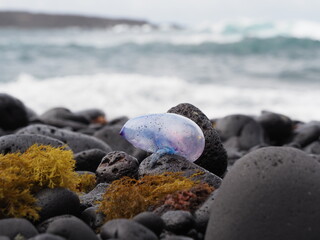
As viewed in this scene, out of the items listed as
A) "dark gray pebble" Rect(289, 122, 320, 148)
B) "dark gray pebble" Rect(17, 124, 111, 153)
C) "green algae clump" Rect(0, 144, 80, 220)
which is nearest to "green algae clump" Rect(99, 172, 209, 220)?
"green algae clump" Rect(0, 144, 80, 220)

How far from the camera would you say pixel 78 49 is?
2870 cm

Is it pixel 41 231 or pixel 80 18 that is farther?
pixel 80 18

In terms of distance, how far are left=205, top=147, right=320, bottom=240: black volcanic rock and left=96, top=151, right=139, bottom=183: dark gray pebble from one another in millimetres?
1057

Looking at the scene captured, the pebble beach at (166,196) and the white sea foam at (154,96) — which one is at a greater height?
the pebble beach at (166,196)

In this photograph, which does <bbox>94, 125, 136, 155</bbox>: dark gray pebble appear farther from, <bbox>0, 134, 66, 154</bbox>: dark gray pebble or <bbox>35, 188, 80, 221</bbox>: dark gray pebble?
<bbox>35, 188, 80, 221</bbox>: dark gray pebble

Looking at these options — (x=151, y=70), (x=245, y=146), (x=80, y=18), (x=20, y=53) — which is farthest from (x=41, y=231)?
(x=80, y=18)

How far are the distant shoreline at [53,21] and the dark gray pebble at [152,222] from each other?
202 ft

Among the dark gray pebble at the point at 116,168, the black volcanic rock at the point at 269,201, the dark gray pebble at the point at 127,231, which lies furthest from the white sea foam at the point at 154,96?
the dark gray pebble at the point at 127,231

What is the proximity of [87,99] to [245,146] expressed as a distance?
6636mm

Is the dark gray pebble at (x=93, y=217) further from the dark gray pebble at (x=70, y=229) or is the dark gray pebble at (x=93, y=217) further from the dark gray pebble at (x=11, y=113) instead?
the dark gray pebble at (x=11, y=113)

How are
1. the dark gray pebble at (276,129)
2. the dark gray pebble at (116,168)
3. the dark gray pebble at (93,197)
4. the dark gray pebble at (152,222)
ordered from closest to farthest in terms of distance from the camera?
the dark gray pebble at (152,222) < the dark gray pebble at (93,197) < the dark gray pebble at (116,168) < the dark gray pebble at (276,129)

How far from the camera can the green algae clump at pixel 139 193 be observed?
3.24 metres

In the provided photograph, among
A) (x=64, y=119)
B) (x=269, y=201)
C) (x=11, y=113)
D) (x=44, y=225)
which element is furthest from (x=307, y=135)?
(x=44, y=225)

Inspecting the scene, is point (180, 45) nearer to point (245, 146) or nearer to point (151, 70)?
point (151, 70)
